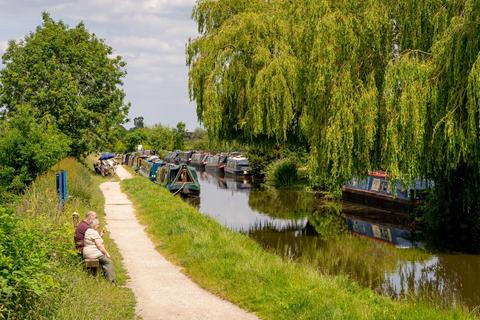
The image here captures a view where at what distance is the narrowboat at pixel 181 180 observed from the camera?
98.8ft

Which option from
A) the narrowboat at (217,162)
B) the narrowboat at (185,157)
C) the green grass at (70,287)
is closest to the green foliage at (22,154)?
the green grass at (70,287)

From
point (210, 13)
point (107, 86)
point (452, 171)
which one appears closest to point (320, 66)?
point (452, 171)

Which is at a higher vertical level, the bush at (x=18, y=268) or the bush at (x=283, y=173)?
the bush at (x=18, y=268)

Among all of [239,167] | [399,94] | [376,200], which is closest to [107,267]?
[399,94]

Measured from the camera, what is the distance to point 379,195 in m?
23.9

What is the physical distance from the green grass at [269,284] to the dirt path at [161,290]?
22cm

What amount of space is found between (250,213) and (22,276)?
59.4 feet

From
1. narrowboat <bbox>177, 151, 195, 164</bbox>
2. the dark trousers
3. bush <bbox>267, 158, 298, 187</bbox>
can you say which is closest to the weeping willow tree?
the dark trousers

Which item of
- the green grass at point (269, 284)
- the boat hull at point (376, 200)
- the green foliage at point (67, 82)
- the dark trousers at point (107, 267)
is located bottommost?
the boat hull at point (376, 200)

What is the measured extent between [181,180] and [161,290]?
70.7ft

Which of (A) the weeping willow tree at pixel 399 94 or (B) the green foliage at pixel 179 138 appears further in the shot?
(B) the green foliage at pixel 179 138

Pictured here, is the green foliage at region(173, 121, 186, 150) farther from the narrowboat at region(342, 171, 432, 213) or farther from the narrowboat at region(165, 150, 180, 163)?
the narrowboat at region(342, 171, 432, 213)

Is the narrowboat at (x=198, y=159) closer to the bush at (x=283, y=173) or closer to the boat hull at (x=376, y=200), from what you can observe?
the bush at (x=283, y=173)

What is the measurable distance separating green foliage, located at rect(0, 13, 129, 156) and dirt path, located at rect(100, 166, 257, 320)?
16.1m
